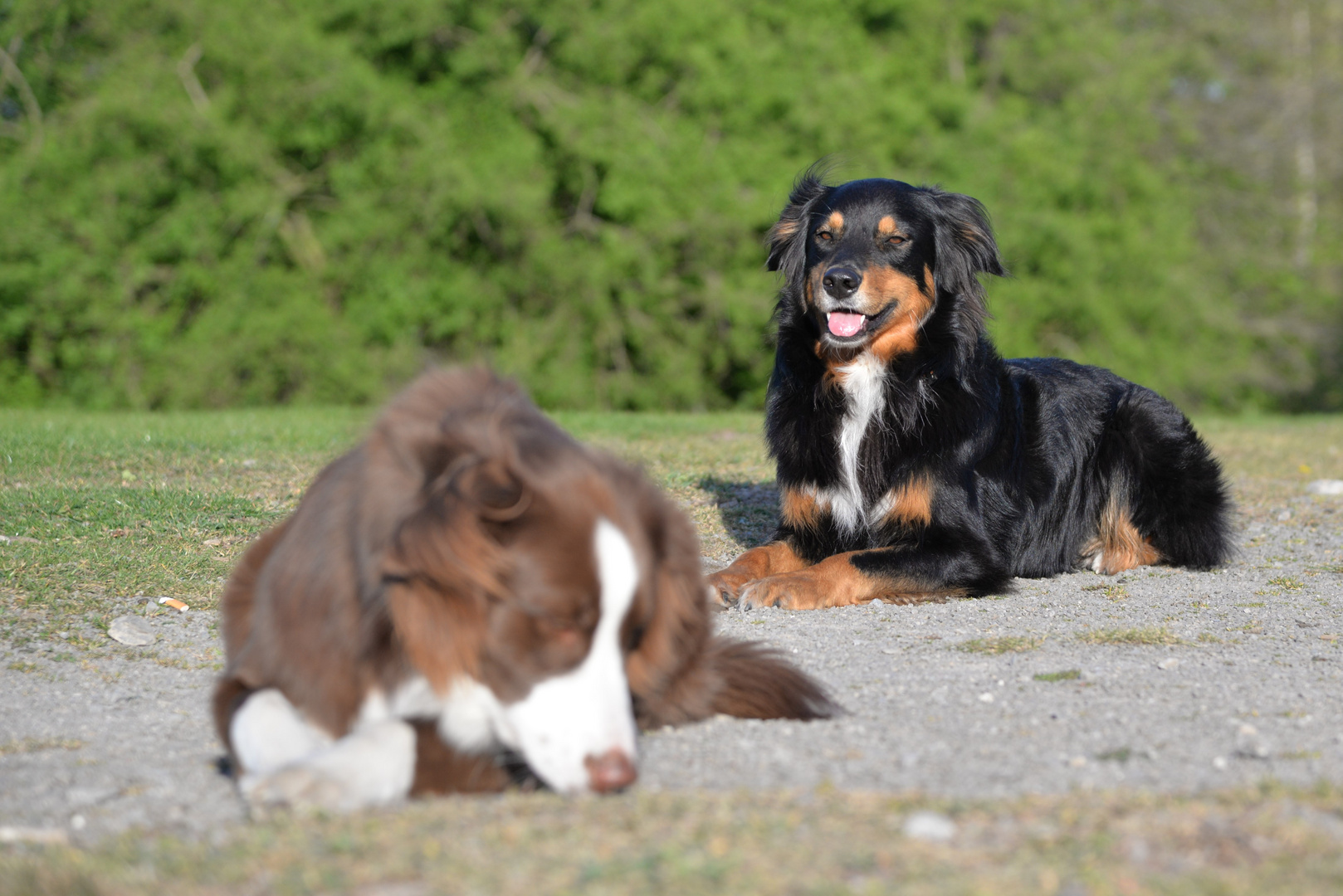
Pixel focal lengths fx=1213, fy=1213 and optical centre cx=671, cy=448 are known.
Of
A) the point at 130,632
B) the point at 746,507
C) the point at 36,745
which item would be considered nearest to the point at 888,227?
the point at 746,507

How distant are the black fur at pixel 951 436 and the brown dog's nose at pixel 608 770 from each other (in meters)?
3.06

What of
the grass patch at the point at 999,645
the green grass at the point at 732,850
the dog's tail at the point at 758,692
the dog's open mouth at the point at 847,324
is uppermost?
the dog's open mouth at the point at 847,324

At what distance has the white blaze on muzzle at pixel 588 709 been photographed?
291cm

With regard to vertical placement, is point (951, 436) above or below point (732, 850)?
above

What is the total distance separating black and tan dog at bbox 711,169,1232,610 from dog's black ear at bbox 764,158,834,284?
12 mm

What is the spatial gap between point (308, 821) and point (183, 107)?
1746 cm

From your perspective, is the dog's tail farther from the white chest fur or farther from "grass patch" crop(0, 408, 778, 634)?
the white chest fur

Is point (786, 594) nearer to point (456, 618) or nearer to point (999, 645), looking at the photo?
point (999, 645)

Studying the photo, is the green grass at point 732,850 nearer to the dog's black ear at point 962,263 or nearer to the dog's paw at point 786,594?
the dog's paw at point 786,594

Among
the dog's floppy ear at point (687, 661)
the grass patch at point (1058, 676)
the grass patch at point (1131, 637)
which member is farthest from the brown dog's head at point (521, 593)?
the grass patch at point (1131, 637)

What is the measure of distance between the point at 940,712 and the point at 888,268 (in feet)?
8.90

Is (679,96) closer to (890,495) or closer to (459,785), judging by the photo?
(890,495)

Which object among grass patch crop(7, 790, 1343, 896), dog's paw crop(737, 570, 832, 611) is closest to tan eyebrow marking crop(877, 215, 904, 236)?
dog's paw crop(737, 570, 832, 611)

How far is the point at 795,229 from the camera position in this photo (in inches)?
257
